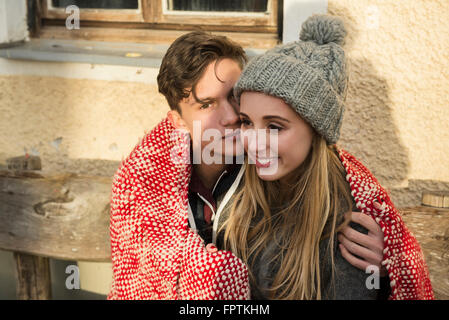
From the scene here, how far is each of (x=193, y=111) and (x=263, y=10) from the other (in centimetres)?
81

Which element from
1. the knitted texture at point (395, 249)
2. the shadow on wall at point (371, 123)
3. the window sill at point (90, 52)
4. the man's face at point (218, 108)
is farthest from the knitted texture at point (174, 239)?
the window sill at point (90, 52)

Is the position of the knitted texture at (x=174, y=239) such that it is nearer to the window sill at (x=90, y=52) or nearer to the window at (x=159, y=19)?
the window sill at (x=90, y=52)

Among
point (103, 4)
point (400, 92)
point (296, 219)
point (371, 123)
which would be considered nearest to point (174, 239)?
point (296, 219)

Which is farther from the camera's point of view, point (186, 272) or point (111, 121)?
point (111, 121)

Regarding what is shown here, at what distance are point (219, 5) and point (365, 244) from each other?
1457 mm

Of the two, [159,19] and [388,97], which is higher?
[159,19]

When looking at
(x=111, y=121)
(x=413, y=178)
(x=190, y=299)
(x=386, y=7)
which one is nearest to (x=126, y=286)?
(x=190, y=299)

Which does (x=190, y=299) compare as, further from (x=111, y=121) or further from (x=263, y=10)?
(x=263, y=10)

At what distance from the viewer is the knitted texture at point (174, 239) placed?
171cm

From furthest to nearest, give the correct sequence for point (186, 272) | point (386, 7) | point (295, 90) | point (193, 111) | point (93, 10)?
1. point (93, 10)
2. point (386, 7)
3. point (193, 111)
4. point (186, 272)
5. point (295, 90)

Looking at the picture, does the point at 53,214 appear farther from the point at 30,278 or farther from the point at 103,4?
the point at 103,4

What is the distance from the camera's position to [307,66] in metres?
1.61

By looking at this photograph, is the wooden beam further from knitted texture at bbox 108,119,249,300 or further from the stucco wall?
the stucco wall

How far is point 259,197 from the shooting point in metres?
1.93
